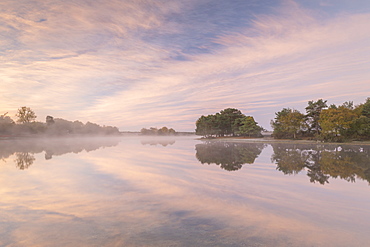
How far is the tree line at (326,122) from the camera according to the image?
4891 centimetres

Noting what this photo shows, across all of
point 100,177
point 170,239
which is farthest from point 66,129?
point 170,239

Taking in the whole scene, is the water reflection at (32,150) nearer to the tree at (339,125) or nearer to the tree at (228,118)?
the tree at (339,125)

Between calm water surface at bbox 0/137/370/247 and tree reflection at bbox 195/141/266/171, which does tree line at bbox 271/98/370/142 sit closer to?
tree reflection at bbox 195/141/266/171

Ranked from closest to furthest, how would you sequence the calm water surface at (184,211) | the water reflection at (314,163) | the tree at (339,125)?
the calm water surface at (184,211), the water reflection at (314,163), the tree at (339,125)

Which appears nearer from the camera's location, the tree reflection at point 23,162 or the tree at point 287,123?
the tree reflection at point 23,162

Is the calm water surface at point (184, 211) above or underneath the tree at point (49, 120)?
underneath

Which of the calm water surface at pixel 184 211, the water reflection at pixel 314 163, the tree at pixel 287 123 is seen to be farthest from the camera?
the tree at pixel 287 123

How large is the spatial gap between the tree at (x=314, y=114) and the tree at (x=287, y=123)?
2278mm

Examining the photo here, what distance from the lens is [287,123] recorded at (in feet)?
209

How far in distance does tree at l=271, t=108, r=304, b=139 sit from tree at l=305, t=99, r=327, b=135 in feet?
7.47

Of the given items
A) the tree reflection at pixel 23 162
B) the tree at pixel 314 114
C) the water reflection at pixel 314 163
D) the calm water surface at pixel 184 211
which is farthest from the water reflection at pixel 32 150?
the tree at pixel 314 114

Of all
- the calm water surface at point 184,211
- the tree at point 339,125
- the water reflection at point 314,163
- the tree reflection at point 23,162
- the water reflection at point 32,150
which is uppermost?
the tree at point 339,125

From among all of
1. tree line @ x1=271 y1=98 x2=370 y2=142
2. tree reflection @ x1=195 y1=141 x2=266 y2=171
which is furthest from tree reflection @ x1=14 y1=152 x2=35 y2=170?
tree line @ x1=271 y1=98 x2=370 y2=142

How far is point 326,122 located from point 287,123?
1527 cm
